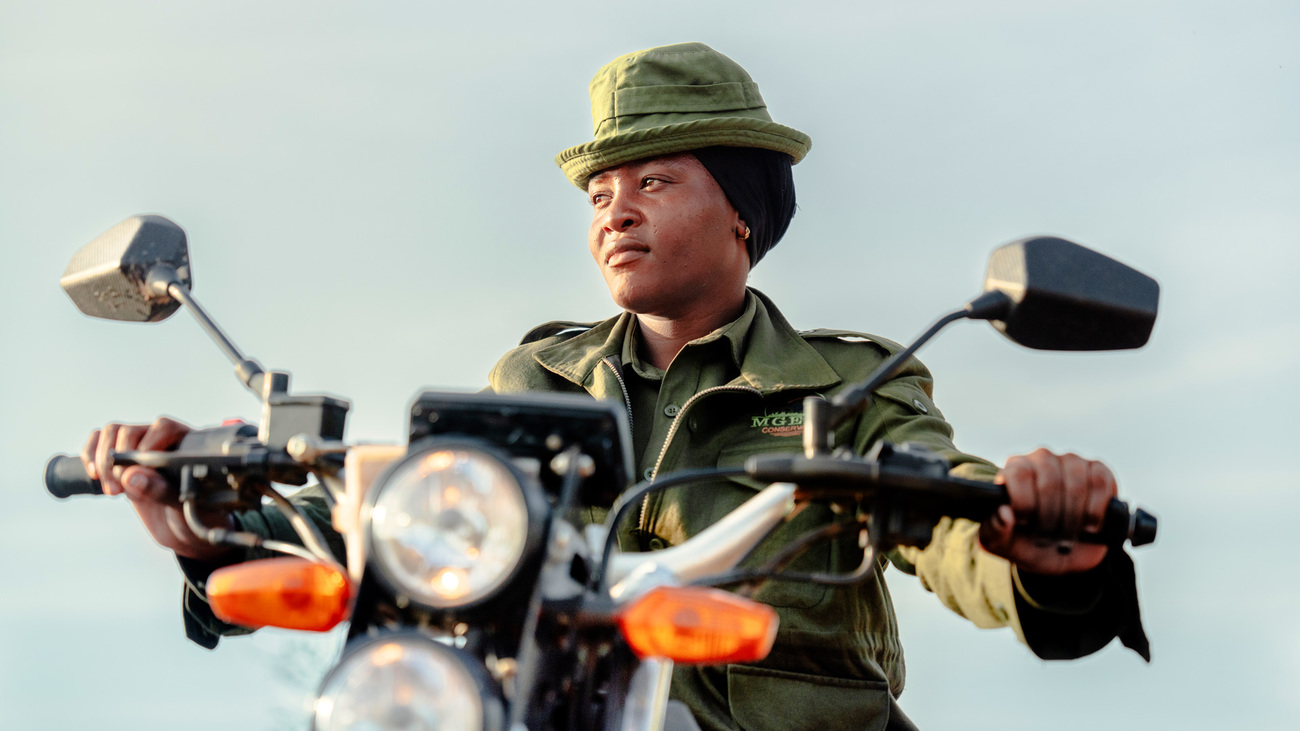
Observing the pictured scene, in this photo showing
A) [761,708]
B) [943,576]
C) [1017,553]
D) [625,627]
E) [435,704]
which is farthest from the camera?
[761,708]

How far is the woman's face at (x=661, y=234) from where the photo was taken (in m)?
3.63

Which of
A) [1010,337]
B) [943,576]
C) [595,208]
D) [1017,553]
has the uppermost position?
[595,208]

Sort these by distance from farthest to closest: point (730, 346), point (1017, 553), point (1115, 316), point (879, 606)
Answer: point (730, 346) → point (879, 606) → point (1017, 553) → point (1115, 316)

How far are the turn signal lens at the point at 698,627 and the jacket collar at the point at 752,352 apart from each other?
1.80 m

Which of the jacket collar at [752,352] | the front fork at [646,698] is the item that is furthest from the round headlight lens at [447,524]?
the jacket collar at [752,352]

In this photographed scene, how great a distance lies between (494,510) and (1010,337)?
35.6 inches

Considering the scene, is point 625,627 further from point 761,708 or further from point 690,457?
point 690,457

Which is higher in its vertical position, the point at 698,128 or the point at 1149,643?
the point at 698,128

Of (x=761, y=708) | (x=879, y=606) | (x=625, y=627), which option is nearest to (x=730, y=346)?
(x=879, y=606)

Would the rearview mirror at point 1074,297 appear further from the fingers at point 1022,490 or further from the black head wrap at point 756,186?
A: the black head wrap at point 756,186

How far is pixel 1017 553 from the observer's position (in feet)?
6.44

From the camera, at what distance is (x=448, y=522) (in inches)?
55.9

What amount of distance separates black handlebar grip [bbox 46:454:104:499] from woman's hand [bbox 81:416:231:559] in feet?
0.07

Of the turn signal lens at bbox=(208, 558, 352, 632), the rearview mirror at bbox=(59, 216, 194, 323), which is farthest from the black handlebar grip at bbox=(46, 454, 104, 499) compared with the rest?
the turn signal lens at bbox=(208, 558, 352, 632)
